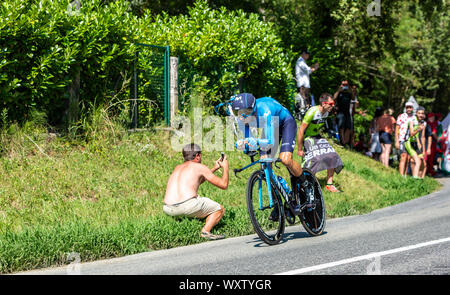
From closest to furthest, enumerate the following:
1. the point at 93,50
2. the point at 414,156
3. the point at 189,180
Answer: the point at 189,180, the point at 93,50, the point at 414,156

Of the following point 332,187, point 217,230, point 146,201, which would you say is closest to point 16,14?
point 146,201

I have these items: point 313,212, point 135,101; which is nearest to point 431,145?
point 135,101

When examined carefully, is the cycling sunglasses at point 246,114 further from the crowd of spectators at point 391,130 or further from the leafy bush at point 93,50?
the crowd of spectators at point 391,130

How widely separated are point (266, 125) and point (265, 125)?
0.6 inches

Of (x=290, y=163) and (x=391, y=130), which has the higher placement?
(x=391, y=130)

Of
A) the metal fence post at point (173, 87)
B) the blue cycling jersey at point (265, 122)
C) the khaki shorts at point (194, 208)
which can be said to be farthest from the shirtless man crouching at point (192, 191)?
the metal fence post at point (173, 87)

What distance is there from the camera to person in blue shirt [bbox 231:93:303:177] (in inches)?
298

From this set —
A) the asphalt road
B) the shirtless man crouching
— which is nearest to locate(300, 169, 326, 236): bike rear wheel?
the asphalt road

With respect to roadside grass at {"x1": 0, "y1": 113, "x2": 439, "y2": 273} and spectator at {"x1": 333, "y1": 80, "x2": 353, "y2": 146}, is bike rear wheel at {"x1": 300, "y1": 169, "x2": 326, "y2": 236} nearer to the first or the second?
roadside grass at {"x1": 0, "y1": 113, "x2": 439, "y2": 273}

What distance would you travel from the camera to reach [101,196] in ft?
33.2

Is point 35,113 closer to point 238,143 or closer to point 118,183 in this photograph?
point 118,183

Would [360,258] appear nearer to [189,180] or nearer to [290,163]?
[290,163]

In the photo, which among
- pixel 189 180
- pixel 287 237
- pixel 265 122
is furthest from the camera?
pixel 287 237
